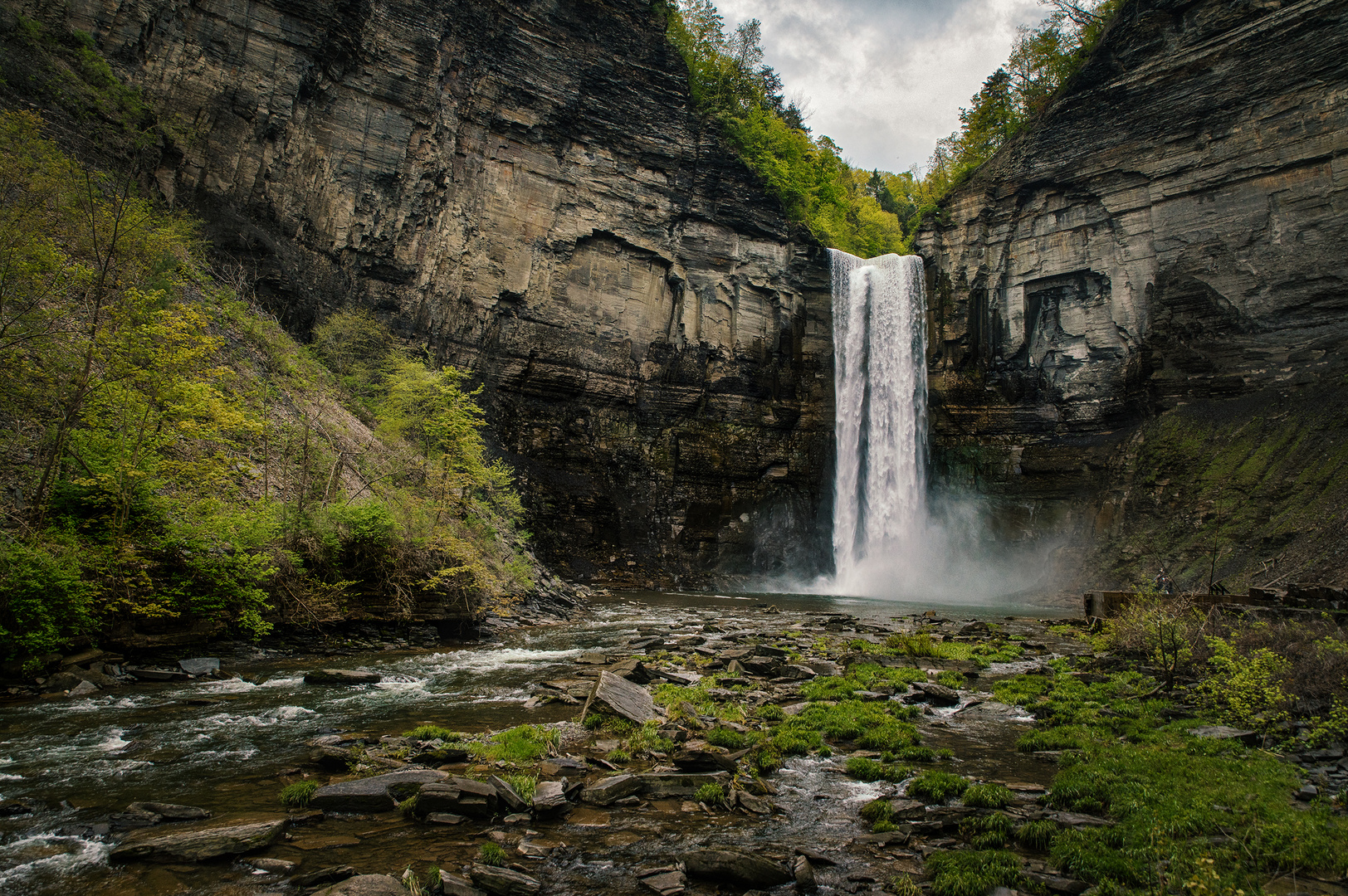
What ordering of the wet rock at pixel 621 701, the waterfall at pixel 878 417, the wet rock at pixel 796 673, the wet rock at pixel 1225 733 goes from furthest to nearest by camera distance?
the waterfall at pixel 878 417 → the wet rock at pixel 796 673 → the wet rock at pixel 621 701 → the wet rock at pixel 1225 733

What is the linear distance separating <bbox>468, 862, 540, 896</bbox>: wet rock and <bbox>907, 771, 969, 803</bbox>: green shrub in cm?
360

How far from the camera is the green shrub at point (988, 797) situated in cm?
561

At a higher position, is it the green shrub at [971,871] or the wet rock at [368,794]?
the green shrub at [971,871]

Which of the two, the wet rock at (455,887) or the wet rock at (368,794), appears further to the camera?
the wet rock at (368,794)

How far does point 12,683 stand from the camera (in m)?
8.38

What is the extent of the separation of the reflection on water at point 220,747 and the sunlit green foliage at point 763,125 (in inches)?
1557

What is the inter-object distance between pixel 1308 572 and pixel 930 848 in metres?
24.0

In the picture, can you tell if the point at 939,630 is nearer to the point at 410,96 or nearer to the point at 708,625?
the point at 708,625

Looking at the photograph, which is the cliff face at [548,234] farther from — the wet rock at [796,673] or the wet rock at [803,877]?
the wet rock at [803,877]

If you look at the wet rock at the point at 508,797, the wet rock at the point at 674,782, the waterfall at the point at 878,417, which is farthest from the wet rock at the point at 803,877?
the waterfall at the point at 878,417

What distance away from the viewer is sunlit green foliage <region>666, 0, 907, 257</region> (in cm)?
4369

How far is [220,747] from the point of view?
6887 mm

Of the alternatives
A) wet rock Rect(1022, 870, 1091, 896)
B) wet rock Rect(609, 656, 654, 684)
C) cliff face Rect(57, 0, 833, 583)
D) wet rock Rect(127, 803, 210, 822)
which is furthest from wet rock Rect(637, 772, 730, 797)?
cliff face Rect(57, 0, 833, 583)

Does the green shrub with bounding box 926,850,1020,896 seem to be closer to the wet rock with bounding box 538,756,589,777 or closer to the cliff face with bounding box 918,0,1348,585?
the wet rock with bounding box 538,756,589,777
